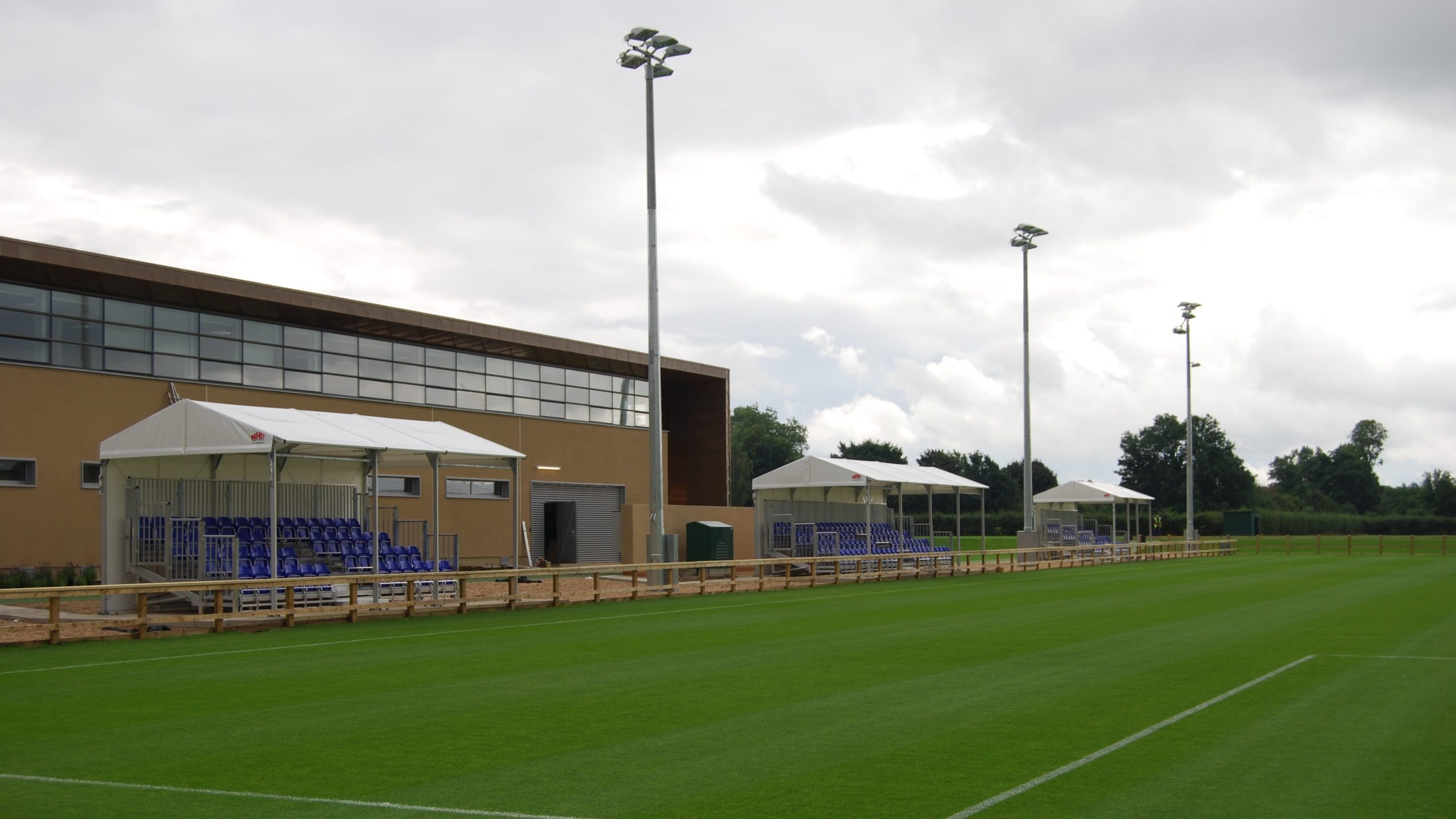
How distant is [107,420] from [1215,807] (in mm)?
28082

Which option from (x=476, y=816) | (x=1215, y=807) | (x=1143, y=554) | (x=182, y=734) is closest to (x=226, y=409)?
(x=182, y=734)

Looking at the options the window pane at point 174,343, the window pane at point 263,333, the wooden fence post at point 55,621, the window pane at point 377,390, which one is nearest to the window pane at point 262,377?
the window pane at point 263,333

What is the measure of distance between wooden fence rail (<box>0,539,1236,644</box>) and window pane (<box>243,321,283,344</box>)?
868 centimetres

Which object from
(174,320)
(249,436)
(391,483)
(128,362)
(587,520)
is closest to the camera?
(249,436)

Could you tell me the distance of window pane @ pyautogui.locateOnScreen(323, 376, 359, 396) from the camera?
116ft

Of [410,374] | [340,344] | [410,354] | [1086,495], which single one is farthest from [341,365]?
[1086,495]

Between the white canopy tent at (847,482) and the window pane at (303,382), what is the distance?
503 inches

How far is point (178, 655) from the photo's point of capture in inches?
618

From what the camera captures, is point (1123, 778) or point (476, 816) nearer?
point (476, 816)

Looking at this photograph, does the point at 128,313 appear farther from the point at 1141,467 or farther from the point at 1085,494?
the point at 1141,467

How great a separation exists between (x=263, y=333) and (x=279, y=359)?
33.1 inches

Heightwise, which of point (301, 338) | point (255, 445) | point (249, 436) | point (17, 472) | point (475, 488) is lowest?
point (475, 488)

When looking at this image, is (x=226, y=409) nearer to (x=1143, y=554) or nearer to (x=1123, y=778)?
(x=1123, y=778)

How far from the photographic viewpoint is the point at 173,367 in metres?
31.3
